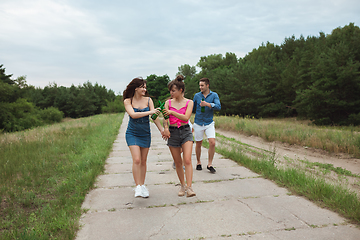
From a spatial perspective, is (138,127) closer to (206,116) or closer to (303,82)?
(206,116)

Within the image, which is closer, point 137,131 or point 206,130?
point 137,131

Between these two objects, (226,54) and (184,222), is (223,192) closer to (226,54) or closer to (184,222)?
(184,222)

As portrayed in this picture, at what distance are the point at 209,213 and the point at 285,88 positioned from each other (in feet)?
138

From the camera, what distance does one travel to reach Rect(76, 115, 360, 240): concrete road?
3.11 m

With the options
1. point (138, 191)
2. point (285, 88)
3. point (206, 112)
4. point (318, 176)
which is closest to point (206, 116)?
point (206, 112)

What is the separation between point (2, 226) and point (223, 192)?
3.51 metres

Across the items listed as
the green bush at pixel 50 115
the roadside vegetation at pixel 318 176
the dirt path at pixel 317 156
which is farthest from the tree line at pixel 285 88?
the roadside vegetation at pixel 318 176

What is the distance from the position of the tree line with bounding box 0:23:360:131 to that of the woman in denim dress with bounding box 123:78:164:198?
8.29m

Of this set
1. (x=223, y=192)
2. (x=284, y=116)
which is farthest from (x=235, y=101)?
(x=223, y=192)

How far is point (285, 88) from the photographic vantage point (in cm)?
4166

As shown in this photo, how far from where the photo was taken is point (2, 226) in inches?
139

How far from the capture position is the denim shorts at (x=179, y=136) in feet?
14.1

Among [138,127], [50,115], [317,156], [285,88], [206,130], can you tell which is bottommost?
[50,115]

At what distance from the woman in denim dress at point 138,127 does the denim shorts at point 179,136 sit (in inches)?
8.4
